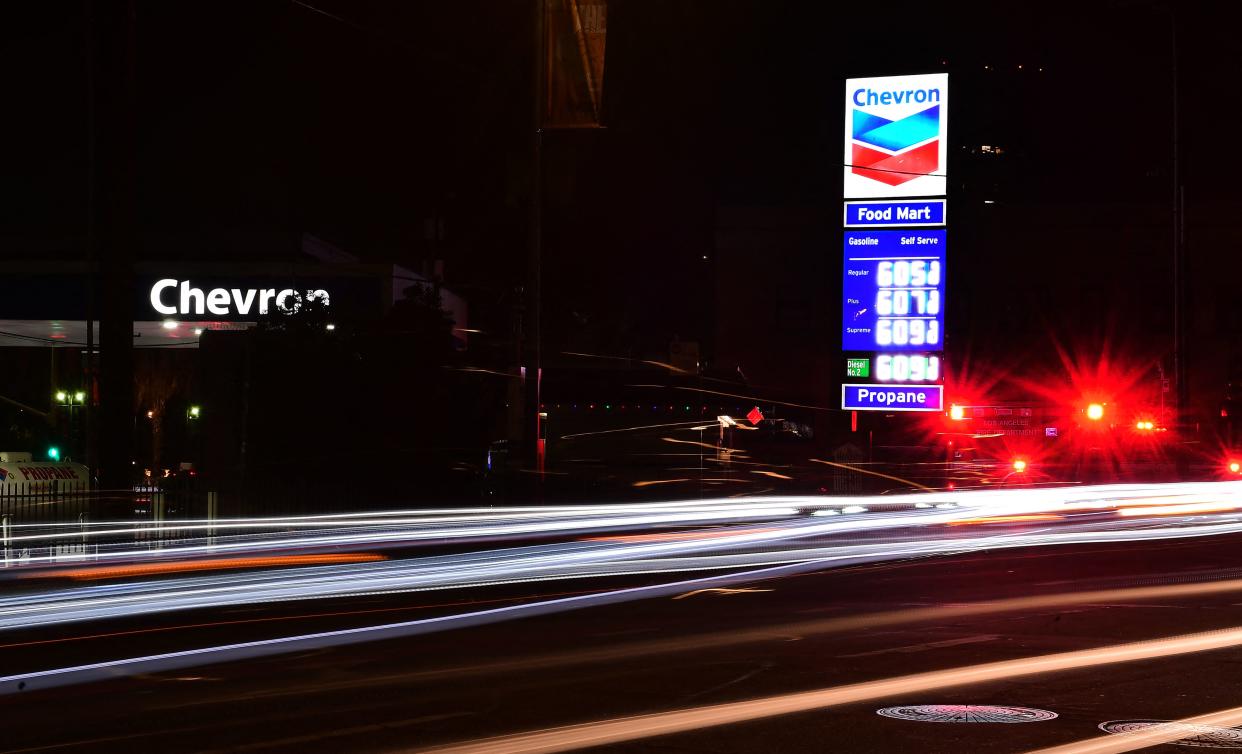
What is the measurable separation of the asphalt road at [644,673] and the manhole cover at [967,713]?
5.1 inches

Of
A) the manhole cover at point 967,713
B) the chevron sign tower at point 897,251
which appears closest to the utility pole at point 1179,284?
the chevron sign tower at point 897,251

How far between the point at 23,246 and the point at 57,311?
12.8 meters

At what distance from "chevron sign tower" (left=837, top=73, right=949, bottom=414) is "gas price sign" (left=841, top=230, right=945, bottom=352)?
0.03 m

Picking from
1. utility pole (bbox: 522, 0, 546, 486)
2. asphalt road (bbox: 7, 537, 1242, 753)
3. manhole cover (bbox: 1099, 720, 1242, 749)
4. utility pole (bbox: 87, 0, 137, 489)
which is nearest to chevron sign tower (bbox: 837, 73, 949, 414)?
utility pole (bbox: 522, 0, 546, 486)

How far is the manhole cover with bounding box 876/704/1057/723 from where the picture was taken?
8273 mm

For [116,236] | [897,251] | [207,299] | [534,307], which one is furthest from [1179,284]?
[116,236]

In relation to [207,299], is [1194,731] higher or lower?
lower

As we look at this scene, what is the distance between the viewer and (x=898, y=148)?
3575 cm

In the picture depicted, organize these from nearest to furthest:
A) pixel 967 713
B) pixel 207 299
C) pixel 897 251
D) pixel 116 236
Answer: pixel 967 713 → pixel 116 236 → pixel 207 299 → pixel 897 251

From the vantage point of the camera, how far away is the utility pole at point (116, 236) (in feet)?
60.5

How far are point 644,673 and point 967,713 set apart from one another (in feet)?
8.42

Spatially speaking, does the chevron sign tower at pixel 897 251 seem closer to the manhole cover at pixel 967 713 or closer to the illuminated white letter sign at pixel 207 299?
the illuminated white letter sign at pixel 207 299

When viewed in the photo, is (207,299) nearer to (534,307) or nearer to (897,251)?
(534,307)

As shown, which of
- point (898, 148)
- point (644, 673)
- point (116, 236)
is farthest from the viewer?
point (898, 148)
